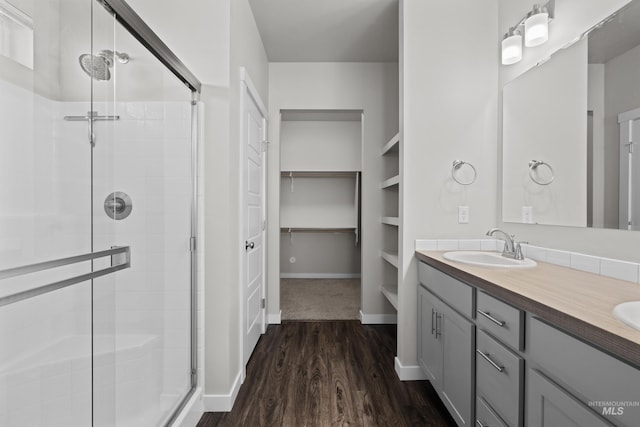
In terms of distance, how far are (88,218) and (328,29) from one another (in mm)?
2417

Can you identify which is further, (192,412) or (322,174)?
(322,174)

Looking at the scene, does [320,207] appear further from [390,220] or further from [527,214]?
[527,214]

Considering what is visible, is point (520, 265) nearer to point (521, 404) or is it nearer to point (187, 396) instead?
point (521, 404)

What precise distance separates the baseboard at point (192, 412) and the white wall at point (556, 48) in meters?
2.16

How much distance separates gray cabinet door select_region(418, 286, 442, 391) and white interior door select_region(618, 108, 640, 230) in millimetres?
962

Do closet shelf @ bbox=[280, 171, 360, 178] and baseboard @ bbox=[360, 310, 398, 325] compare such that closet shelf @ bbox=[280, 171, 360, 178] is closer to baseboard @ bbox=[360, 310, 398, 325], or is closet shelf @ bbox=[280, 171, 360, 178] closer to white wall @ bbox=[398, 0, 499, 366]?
baseboard @ bbox=[360, 310, 398, 325]

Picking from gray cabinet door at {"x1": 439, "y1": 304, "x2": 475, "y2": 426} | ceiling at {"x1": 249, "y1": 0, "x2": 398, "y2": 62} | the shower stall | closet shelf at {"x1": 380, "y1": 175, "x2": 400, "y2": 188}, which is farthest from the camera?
closet shelf at {"x1": 380, "y1": 175, "x2": 400, "y2": 188}

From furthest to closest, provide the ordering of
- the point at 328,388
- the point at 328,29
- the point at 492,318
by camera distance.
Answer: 1. the point at 328,29
2. the point at 328,388
3. the point at 492,318

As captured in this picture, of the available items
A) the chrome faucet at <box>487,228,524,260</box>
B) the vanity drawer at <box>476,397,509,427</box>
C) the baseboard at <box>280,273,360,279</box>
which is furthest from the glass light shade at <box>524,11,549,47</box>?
the baseboard at <box>280,273,360,279</box>

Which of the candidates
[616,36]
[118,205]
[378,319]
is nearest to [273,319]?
[378,319]

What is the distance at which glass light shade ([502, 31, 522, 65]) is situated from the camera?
1946 mm

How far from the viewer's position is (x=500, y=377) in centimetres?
121

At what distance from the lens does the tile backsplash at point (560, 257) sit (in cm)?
136

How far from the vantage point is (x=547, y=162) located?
1.79 m
